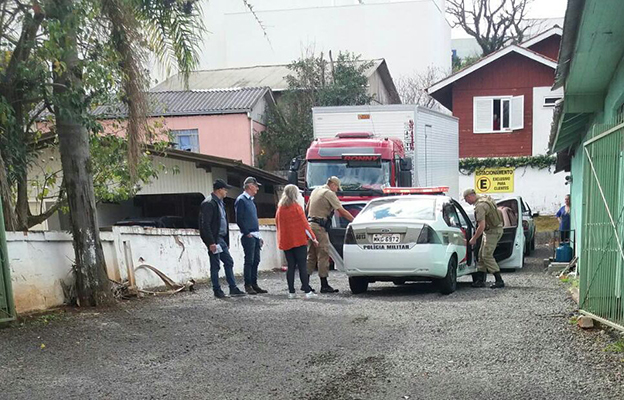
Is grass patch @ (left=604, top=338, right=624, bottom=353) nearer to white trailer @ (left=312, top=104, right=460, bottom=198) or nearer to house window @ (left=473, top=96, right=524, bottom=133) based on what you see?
white trailer @ (left=312, top=104, right=460, bottom=198)

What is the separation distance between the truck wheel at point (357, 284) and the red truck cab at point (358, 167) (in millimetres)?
5173

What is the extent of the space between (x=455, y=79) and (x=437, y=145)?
10.1 metres

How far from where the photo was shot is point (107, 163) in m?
11.5

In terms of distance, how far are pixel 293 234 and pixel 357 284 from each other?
142cm

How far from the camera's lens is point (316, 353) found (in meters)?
6.06

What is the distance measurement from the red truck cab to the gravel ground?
6.76 meters

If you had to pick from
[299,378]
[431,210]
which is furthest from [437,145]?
[299,378]

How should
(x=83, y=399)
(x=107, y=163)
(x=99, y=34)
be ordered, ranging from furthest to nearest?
1. (x=107, y=163)
2. (x=99, y=34)
3. (x=83, y=399)

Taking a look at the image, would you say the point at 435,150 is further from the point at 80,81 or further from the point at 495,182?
the point at 80,81

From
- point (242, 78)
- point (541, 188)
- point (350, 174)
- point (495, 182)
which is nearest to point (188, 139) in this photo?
point (242, 78)

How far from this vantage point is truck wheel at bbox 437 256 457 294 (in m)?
9.73

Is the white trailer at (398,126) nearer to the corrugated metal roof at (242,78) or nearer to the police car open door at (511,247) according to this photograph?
the police car open door at (511,247)

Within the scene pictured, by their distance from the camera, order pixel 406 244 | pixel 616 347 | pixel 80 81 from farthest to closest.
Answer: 1. pixel 406 244
2. pixel 80 81
3. pixel 616 347

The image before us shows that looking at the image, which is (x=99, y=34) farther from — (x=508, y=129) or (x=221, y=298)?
(x=508, y=129)
